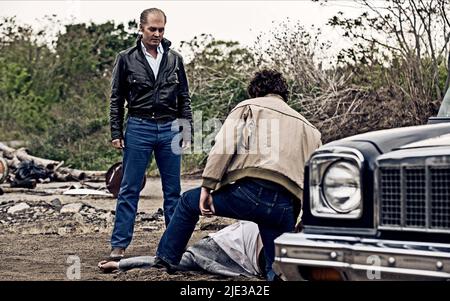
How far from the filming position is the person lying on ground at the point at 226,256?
6.41 m

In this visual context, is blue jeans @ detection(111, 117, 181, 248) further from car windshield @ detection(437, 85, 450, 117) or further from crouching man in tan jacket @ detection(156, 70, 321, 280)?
car windshield @ detection(437, 85, 450, 117)

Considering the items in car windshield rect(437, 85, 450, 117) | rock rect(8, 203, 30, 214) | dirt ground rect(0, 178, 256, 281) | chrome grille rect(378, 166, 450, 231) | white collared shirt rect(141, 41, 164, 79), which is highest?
white collared shirt rect(141, 41, 164, 79)

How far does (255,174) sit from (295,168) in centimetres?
25

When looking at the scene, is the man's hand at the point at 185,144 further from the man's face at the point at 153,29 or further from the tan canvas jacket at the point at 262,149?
the tan canvas jacket at the point at 262,149

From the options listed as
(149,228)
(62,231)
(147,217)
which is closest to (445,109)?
(149,228)

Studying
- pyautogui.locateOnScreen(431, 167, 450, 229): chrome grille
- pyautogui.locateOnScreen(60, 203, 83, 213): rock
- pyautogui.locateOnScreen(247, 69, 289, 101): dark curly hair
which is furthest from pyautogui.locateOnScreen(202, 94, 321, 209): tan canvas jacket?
pyautogui.locateOnScreen(60, 203, 83, 213): rock

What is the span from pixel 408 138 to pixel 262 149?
62.0 inches

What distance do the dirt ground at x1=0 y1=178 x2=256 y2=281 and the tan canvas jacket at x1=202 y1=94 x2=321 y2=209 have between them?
86cm

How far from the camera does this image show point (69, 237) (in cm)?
904

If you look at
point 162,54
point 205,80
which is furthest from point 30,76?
point 162,54

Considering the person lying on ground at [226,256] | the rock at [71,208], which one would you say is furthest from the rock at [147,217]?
the person lying on ground at [226,256]

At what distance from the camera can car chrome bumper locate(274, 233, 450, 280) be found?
3.89 metres

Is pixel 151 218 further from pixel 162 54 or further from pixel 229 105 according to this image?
pixel 229 105

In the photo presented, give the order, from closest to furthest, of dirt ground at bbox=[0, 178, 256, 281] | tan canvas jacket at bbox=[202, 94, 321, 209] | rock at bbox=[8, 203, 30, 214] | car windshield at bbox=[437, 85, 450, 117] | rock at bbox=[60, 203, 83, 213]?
car windshield at bbox=[437, 85, 450, 117]
tan canvas jacket at bbox=[202, 94, 321, 209]
dirt ground at bbox=[0, 178, 256, 281]
rock at bbox=[60, 203, 83, 213]
rock at bbox=[8, 203, 30, 214]
